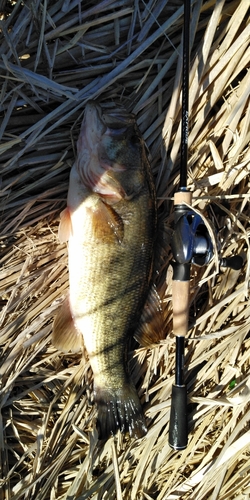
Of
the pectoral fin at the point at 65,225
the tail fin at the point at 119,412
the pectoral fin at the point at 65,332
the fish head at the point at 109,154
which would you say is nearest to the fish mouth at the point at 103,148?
the fish head at the point at 109,154

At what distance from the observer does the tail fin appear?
1.99m

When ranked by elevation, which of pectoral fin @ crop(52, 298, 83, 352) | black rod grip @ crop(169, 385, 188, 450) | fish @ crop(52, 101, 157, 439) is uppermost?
fish @ crop(52, 101, 157, 439)

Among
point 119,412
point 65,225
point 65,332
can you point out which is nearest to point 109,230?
point 65,225

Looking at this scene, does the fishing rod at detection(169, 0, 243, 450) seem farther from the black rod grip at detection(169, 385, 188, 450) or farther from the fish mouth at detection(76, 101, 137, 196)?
the fish mouth at detection(76, 101, 137, 196)

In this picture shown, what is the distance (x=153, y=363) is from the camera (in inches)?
84.9

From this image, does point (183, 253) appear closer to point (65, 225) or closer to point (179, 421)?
point (65, 225)

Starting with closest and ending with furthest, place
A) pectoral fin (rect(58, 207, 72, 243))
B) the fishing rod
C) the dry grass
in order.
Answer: the fishing rod
pectoral fin (rect(58, 207, 72, 243))
the dry grass

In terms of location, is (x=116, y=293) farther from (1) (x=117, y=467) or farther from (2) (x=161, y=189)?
(1) (x=117, y=467)

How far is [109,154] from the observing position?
1.76 meters

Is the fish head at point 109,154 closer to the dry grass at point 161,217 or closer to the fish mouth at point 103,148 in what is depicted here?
the fish mouth at point 103,148

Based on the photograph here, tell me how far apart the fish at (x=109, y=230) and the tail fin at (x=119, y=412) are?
0.16 m

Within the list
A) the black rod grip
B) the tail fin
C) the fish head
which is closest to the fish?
the fish head

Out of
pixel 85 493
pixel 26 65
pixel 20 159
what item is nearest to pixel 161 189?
pixel 20 159

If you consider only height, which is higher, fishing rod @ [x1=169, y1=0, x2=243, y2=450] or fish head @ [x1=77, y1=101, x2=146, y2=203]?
fish head @ [x1=77, y1=101, x2=146, y2=203]
